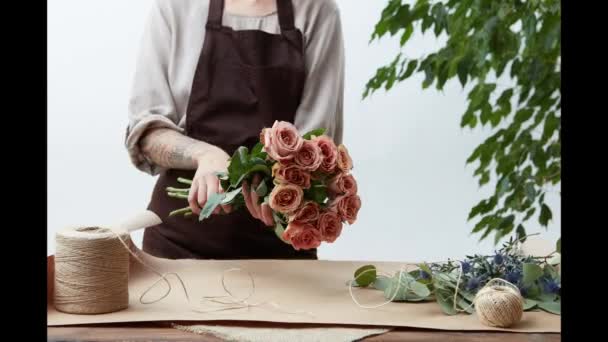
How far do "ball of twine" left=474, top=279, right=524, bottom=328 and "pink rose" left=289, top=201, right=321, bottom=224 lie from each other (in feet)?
1.14

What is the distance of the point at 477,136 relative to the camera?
3.69 m

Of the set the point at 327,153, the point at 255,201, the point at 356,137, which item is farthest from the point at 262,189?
the point at 356,137

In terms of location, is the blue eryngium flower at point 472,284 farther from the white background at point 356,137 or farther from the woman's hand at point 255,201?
the white background at point 356,137

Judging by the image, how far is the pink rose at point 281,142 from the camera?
146 centimetres

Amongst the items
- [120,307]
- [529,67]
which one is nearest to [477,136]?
[529,67]

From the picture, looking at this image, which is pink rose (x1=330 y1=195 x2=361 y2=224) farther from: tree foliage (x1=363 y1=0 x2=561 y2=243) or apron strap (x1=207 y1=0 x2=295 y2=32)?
tree foliage (x1=363 y1=0 x2=561 y2=243)

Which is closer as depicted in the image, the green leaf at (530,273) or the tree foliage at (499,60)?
the green leaf at (530,273)

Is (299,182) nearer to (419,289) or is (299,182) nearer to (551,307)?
(419,289)

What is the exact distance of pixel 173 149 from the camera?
1907 mm

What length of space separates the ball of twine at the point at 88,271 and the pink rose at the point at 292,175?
31cm

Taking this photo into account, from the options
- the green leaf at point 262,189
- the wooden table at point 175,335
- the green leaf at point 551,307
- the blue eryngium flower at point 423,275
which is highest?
the green leaf at point 262,189

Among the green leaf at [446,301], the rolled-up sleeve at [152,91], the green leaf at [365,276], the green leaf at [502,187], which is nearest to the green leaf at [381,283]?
the green leaf at [365,276]
